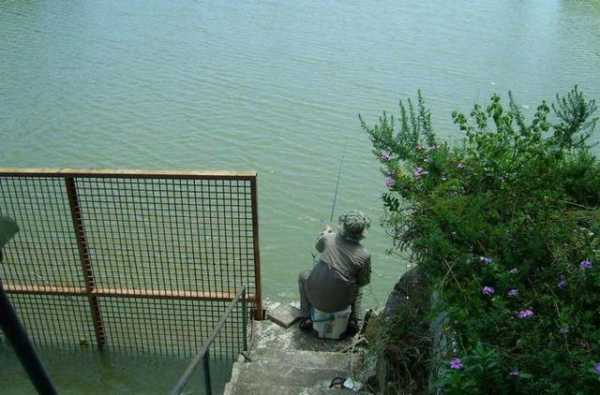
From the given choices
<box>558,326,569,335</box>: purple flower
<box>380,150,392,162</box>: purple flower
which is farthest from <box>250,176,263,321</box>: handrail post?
<box>558,326,569,335</box>: purple flower

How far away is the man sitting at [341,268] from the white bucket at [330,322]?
2.7 inches

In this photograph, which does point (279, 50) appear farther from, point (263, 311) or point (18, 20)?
point (263, 311)

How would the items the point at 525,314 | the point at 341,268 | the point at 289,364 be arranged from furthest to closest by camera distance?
the point at 341,268 → the point at 289,364 → the point at 525,314

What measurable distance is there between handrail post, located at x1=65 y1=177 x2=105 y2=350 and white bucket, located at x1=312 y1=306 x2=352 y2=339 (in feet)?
5.24

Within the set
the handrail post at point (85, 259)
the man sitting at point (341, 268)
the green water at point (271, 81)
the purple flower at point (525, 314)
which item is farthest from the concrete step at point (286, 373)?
the purple flower at point (525, 314)

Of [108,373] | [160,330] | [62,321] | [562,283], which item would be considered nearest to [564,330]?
[562,283]

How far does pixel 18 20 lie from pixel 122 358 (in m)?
10.5

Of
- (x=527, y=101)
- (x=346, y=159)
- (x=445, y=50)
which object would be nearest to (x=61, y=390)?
(x=346, y=159)

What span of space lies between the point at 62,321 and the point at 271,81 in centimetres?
641

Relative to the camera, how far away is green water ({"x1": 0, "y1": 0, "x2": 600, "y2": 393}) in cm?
752

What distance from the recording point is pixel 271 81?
34.1 feet

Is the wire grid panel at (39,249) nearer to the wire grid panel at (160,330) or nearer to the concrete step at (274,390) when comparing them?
the wire grid panel at (160,330)

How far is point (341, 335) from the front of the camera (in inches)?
186

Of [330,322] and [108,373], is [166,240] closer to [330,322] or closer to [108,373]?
[108,373]
